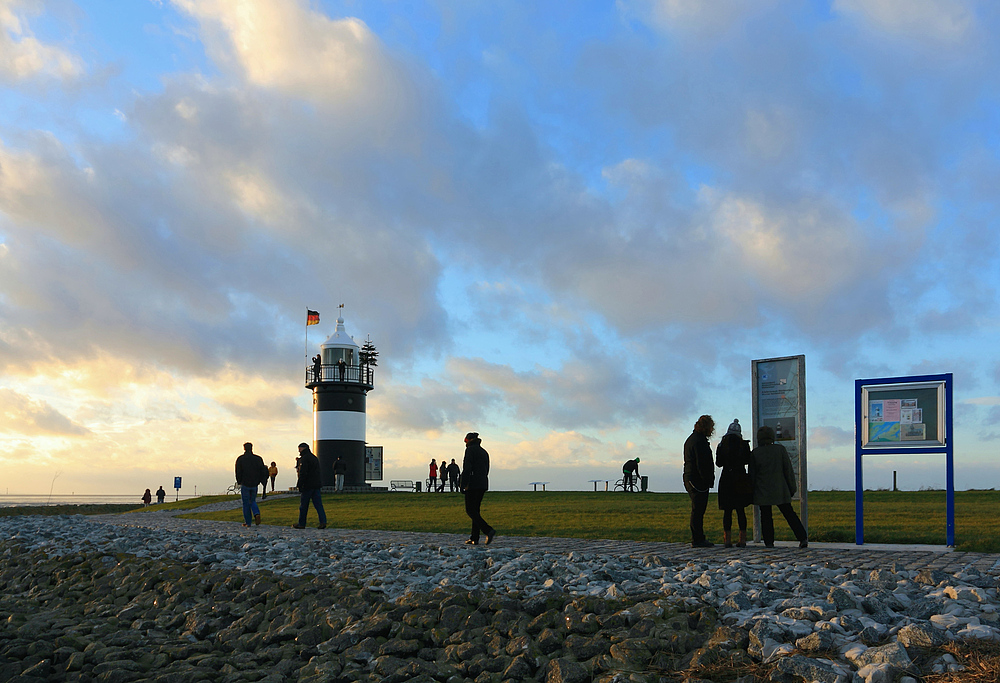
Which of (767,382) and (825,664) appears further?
(767,382)

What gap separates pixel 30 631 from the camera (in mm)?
9266

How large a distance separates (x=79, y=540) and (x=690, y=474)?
38.2 feet

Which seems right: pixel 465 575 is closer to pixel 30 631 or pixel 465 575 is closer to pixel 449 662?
pixel 449 662

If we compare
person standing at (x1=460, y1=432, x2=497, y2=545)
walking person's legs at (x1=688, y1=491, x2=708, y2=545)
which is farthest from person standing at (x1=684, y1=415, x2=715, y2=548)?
person standing at (x1=460, y1=432, x2=497, y2=545)

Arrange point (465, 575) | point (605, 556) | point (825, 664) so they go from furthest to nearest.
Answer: point (605, 556) < point (465, 575) < point (825, 664)

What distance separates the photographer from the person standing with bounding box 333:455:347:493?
39.2 metres

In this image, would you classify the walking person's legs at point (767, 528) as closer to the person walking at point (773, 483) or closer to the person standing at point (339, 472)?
the person walking at point (773, 483)

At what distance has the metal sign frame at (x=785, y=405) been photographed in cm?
1252

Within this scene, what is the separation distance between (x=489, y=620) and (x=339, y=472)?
108 ft

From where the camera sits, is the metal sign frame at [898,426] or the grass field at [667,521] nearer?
the metal sign frame at [898,426]

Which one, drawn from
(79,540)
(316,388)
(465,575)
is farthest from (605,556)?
(316,388)

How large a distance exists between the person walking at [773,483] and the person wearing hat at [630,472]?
2661 centimetres

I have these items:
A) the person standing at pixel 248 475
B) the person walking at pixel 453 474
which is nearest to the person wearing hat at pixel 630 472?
the person walking at pixel 453 474

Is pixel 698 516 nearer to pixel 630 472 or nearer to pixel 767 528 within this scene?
pixel 767 528
